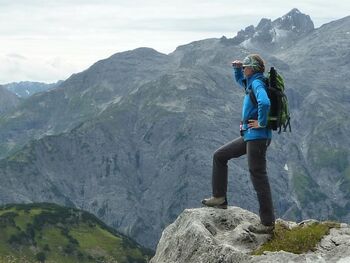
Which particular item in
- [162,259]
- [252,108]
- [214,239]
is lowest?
[162,259]

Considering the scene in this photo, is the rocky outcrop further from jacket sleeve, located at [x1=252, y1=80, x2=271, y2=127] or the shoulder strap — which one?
the shoulder strap

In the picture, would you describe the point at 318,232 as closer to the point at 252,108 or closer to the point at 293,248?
the point at 293,248

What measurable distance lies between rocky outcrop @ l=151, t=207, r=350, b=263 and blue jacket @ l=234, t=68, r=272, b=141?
292 cm

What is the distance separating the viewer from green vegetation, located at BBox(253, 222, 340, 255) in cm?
1400

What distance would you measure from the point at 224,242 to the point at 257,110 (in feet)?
13.1

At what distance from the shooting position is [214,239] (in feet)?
51.1

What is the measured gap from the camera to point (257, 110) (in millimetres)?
15492

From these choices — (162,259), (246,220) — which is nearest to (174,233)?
(162,259)

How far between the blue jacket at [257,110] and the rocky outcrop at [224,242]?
9.59 ft

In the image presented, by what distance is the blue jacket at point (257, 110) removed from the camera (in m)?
14.6

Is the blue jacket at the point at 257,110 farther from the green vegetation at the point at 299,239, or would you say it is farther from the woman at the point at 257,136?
the green vegetation at the point at 299,239

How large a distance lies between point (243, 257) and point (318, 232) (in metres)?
2.25

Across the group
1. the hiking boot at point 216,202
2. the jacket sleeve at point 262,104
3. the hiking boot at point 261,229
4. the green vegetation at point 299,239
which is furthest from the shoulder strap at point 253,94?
the hiking boot at point 216,202

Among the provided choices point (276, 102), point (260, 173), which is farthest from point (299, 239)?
point (276, 102)
